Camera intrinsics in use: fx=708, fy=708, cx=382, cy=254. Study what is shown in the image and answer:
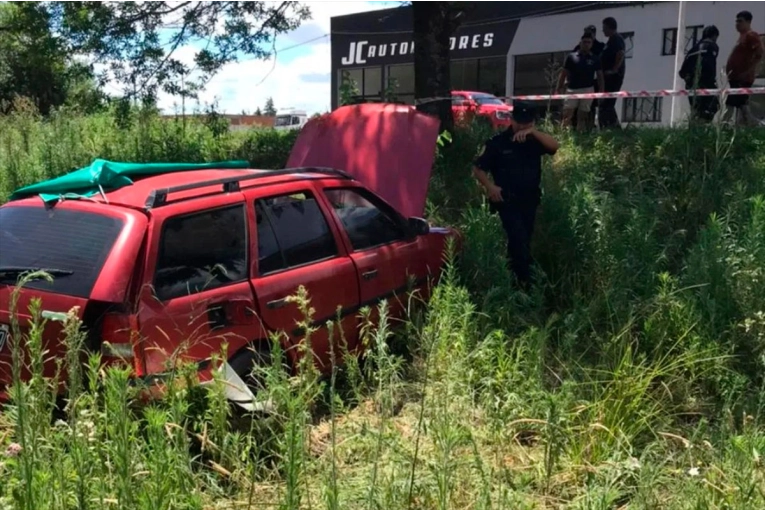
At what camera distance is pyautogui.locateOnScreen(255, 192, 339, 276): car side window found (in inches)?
176

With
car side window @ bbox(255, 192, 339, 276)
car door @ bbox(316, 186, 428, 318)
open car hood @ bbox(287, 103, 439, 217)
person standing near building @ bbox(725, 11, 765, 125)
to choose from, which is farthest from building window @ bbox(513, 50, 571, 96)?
car side window @ bbox(255, 192, 339, 276)

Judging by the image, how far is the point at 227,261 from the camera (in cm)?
423

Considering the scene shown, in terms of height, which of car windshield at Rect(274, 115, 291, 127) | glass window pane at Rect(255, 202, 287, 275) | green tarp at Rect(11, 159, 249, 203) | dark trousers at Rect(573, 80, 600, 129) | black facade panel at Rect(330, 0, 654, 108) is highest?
black facade panel at Rect(330, 0, 654, 108)

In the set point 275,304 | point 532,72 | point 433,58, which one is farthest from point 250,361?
point 532,72

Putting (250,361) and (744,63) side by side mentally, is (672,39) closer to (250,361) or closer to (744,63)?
(744,63)

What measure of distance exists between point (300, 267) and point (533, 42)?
82.8 feet

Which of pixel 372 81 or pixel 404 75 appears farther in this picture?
pixel 372 81

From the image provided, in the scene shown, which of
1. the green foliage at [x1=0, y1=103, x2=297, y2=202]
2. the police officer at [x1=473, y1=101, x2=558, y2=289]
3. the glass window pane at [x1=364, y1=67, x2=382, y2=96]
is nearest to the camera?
the police officer at [x1=473, y1=101, x2=558, y2=289]

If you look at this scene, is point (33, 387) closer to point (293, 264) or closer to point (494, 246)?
point (293, 264)

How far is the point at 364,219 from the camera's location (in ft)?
17.5

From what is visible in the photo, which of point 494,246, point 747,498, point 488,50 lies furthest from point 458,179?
point 488,50

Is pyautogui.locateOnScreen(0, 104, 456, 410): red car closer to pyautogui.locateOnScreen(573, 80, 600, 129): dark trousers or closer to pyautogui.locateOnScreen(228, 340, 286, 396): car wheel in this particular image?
pyautogui.locateOnScreen(228, 340, 286, 396): car wheel

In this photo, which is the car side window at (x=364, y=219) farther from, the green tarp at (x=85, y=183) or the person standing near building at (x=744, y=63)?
the person standing near building at (x=744, y=63)

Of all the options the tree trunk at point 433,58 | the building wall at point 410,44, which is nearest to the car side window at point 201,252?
the tree trunk at point 433,58
